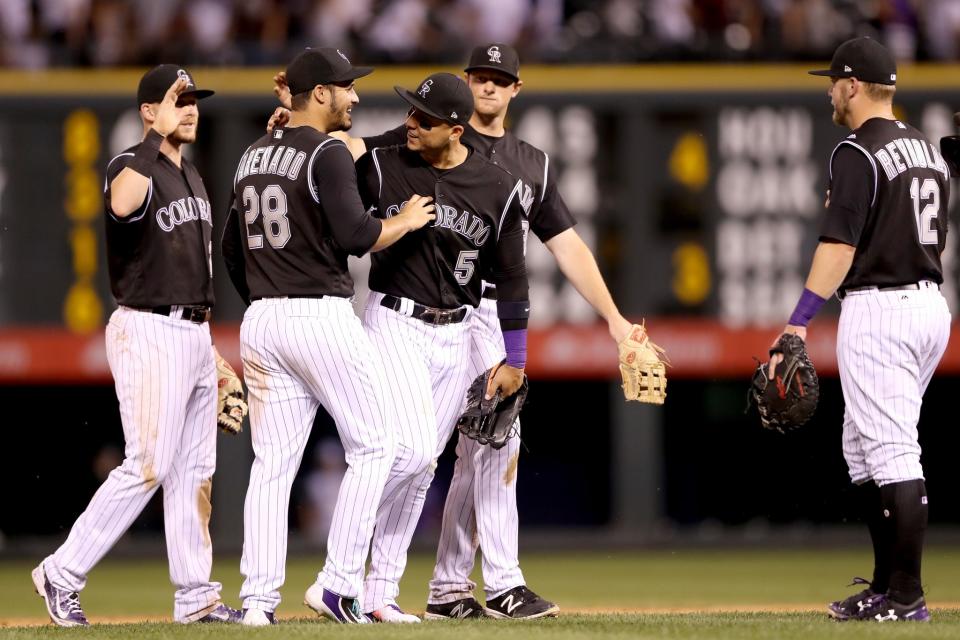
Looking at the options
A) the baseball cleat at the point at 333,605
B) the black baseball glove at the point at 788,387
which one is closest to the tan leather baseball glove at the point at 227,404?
the baseball cleat at the point at 333,605

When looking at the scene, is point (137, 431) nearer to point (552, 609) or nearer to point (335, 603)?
point (335, 603)

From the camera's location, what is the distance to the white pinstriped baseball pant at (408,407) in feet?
19.4

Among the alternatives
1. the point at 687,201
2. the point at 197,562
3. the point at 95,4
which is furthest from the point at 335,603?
the point at 95,4

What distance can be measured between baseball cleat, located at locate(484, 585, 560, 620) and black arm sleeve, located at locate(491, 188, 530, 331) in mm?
1069

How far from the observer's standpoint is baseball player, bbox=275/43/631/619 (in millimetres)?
6434

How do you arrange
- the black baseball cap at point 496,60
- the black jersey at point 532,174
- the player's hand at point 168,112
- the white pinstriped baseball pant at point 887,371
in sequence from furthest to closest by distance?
the black baseball cap at point 496,60 → the black jersey at point 532,174 → the player's hand at point 168,112 → the white pinstriped baseball pant at point 887,371

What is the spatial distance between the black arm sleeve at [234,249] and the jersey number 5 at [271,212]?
0.17 metres

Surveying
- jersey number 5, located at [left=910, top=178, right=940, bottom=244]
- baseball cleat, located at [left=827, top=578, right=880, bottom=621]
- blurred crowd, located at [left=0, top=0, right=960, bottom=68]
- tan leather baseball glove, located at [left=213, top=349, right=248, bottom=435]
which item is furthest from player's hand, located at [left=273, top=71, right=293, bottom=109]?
blurred crowd, located at [left=0, top=0, right=960, bottom=68]

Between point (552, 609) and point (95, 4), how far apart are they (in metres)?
7.41

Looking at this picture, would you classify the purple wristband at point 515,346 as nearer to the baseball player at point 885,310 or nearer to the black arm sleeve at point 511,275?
the black arm sleeve at point 511,275

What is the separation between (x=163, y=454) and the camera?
19.7 feet

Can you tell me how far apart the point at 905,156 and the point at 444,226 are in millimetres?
1697

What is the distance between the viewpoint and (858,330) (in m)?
5.82

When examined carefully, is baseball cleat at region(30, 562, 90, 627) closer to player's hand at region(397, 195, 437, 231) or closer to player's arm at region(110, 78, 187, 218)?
player's arm at region(110, 78, 187, 218)
